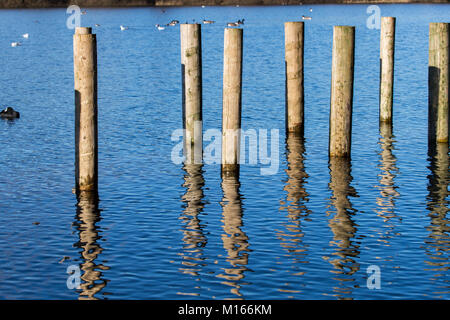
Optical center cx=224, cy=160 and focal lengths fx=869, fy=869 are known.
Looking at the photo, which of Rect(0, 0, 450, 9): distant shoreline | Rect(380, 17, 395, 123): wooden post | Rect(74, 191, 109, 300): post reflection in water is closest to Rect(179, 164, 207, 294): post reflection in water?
Rect(74, 191, 109, 300): post reflection in water

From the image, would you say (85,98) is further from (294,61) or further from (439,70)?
(439,70)

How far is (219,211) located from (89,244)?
3.25m

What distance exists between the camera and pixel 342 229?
53.9 feet

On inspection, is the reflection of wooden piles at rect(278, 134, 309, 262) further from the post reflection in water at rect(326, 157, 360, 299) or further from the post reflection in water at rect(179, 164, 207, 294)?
the post reflection in water at rect(179, 164, 207, 294)

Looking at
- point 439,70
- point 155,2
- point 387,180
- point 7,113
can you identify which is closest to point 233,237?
point 387,180

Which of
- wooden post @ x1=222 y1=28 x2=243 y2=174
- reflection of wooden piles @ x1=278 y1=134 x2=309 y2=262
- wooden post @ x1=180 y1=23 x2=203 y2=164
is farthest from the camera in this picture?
wooden post @ x1=180 y1=23 x2=203 y2=164

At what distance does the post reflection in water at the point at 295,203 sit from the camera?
596 inches

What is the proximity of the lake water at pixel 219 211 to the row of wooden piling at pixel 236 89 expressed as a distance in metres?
0.63

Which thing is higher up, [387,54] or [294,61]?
[387,54]

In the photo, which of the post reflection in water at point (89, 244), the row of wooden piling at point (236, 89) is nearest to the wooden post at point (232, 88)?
the row of wooden piling at point (236, 89)

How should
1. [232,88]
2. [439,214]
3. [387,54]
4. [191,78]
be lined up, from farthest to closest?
[387,54], [191,78], [232,88], [439,214]

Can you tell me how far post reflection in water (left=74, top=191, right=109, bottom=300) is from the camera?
13.5 meters
